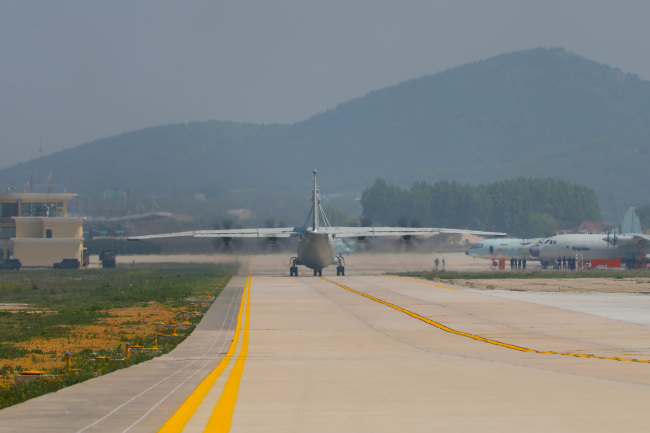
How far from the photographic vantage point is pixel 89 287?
190ft

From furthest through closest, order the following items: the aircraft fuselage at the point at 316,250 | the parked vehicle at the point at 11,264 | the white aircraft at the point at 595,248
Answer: the parked vehicle at the point at 11,264 → the white aircraft at the point at 595,248 → the aircraft fuselage at the point at 316,250

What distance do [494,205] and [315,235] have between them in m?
122

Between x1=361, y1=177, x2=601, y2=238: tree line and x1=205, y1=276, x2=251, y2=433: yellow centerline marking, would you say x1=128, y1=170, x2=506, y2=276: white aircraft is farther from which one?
x1=361, y1=177, x2=601, y2=238: tree line

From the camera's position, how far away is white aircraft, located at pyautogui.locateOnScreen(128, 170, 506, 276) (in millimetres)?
61906

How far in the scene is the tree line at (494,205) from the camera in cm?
16338

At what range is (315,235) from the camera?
60.3m

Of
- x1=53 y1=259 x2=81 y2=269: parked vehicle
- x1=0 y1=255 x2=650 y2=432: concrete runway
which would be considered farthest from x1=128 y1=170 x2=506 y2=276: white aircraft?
x1=0 y1=255 x2=650 y2=432: concrete runway

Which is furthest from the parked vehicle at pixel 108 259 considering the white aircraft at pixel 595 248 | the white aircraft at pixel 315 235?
the white aircraft at pixel 595 248

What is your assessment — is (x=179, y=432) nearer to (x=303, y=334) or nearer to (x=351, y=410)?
(x=351, y=410)

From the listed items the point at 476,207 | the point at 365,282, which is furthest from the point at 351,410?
the point at 476,207

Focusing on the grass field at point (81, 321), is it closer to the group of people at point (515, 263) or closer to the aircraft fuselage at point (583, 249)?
the aircraft fuselage at point (583, 249)

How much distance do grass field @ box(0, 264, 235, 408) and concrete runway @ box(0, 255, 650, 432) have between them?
0.95m

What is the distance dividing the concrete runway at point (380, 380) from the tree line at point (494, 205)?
12799 centimetres

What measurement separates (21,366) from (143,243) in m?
67.4
